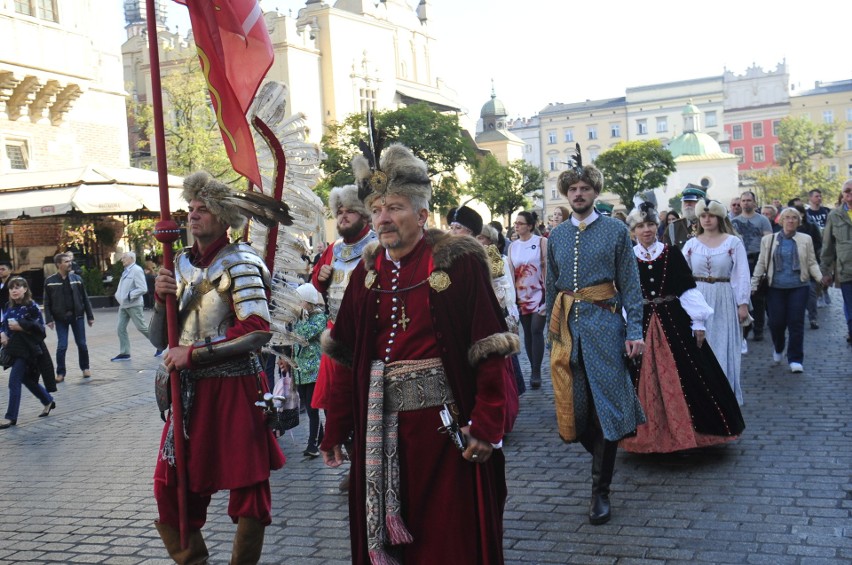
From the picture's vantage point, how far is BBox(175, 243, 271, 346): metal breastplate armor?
439 centimetres

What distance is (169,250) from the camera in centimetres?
454

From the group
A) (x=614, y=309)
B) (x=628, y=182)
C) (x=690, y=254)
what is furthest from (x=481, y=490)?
(x=628, y=182)

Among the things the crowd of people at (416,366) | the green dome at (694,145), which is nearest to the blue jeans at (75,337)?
the crowd of people at (416,366)

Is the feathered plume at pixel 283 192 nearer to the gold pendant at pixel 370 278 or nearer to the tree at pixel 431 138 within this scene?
the gold pendant at pixel 370 278

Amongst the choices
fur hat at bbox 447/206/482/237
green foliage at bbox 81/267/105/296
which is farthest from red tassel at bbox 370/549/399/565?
green foliage at bbox 81/267/105/296

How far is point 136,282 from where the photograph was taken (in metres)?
15.8

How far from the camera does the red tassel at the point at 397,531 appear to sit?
3.52m

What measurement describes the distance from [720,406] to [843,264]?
16.3 feet

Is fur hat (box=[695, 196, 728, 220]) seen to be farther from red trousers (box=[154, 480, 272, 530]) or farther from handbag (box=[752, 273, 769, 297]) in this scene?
red trousers (box=[154, 480, 272, 530])

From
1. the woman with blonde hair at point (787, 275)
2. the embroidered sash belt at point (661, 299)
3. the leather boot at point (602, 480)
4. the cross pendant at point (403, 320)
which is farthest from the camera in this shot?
the woman with blonde hair at point (787, 275)

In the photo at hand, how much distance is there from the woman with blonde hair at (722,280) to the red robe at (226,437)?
15.6ft

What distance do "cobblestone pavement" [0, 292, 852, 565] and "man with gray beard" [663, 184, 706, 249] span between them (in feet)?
6.83

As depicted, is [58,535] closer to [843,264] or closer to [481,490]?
[481,490]

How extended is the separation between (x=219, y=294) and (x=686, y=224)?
29.6 ft
